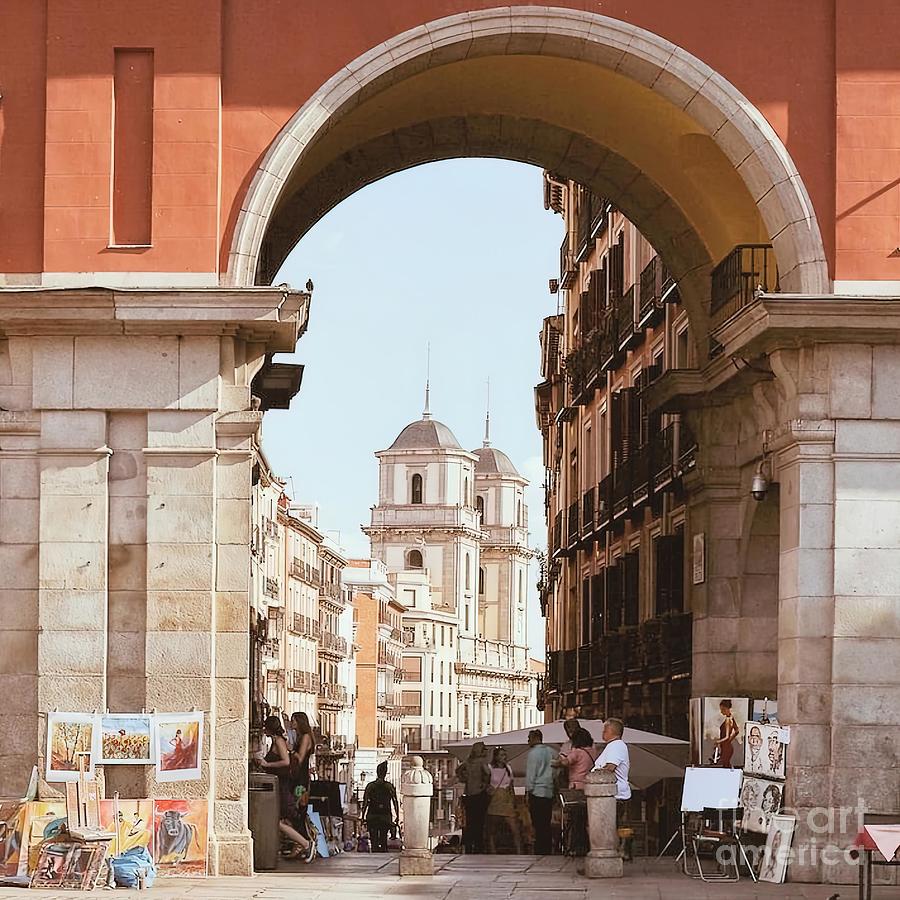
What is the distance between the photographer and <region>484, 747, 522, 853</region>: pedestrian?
32.9 m

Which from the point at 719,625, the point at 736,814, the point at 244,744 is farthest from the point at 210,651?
the point at 719,625

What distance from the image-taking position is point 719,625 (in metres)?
31.9

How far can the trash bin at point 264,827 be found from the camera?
89.9 ft

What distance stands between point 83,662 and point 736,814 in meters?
7.65

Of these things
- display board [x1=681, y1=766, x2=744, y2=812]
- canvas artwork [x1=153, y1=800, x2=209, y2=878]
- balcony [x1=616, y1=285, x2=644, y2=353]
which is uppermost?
balcony [x1=616, y1=285, x2=644, y2=353]

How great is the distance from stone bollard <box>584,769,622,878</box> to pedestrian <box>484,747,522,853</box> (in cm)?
633

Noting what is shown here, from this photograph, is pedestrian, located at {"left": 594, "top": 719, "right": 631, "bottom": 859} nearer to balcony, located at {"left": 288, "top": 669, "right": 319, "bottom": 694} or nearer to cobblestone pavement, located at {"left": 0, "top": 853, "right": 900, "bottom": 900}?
cobblestone pavement, located at {"left": 0, "top": 853, "right": 900, "bottom": 900}

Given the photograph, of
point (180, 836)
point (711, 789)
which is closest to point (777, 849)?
→ point (711, 789)

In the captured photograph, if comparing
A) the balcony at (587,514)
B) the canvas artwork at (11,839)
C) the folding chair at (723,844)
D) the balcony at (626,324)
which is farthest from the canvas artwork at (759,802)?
the balcony at (587,514)

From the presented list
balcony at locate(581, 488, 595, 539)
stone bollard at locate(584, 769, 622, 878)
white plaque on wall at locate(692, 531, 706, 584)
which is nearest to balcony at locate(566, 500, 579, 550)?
balcony at locate(581, 488, 595, 539)

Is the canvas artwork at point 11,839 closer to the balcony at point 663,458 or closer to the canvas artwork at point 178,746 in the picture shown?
the canvas artwork at point 178,746

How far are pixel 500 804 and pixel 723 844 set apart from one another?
5526 millimetres

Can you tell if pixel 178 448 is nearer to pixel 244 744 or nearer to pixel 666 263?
pixel 244 744

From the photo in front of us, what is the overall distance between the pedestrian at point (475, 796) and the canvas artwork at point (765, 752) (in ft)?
19.6
